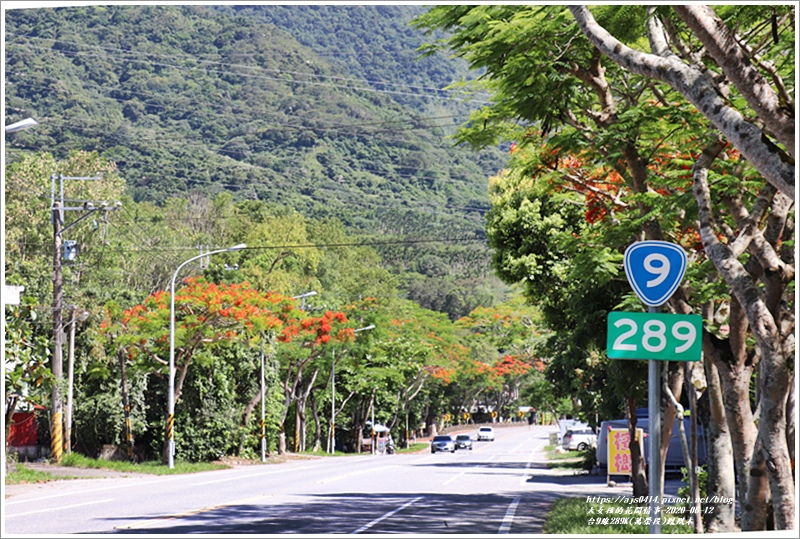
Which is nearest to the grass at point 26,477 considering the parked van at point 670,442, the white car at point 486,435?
the parked van at point 670,442

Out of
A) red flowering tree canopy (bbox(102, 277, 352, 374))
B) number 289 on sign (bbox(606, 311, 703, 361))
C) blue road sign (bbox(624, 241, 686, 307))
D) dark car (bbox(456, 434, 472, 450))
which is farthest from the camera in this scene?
dark car (bbox(456, 434, 472, 450))

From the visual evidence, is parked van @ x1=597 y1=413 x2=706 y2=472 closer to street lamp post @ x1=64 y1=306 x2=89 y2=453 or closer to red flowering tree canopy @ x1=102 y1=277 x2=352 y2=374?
red flowering tree canopy @ x1=102 y1=277 x2=352 y2=374

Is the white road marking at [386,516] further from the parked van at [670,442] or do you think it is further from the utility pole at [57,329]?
the utility pole at [57,329]

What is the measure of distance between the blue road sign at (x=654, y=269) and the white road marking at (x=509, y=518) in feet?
24.9

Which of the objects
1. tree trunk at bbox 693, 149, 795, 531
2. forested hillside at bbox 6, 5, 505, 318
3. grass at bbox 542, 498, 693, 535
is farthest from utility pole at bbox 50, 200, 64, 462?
forested hillside at bbox 6, 5, 505, 318

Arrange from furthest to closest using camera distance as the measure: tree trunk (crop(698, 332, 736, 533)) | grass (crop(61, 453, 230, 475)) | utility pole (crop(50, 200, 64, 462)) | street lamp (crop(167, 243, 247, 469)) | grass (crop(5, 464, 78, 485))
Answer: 1. street lamp (crop(167, 243, 247, 469))
2. grass (crop(61, 453, 230, 475))
3. utility pole (crop(50, 200, 64, 462))
4. grass (crop(5, 464, 78, 485))
5. tree trunk (crop(698, 332, 736, 533))

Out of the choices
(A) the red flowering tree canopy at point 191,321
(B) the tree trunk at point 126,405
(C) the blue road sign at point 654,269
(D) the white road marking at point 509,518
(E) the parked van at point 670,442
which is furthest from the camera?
(B) the tree trunk at point 126,405

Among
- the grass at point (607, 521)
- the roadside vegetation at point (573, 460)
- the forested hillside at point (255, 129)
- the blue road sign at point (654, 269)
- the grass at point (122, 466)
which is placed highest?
the forested hillside at point (255, 129)

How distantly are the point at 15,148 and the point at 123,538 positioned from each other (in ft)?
209

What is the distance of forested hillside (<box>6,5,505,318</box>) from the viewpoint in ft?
271

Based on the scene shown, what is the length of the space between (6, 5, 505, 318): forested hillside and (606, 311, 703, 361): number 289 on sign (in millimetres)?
64891

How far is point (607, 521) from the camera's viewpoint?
47.1 ft

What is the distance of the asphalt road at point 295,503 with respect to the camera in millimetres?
14891

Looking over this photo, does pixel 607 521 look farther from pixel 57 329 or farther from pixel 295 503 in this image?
pixel 57 329
